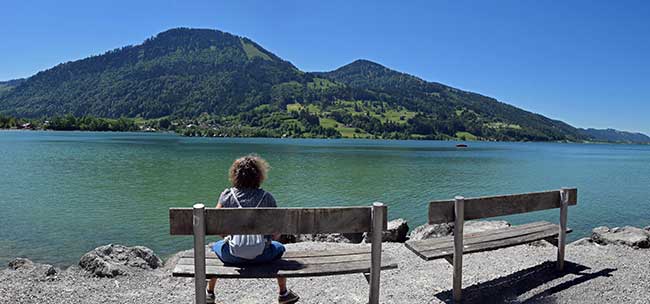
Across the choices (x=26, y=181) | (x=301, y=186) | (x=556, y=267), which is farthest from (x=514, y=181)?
(x=26, y=181)

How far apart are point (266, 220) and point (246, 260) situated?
0.83 metres

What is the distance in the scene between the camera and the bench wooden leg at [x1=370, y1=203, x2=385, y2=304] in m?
4.95

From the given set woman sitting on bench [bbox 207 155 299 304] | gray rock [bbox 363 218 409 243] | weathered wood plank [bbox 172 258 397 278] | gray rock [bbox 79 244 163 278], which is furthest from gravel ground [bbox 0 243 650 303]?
gray rock [bbox 363 218 409 243]

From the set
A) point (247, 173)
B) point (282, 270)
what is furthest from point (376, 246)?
point (247, 173)

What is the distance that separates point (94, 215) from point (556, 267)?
1839 cm

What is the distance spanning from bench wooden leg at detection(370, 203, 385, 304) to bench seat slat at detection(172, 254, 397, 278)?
0.14m

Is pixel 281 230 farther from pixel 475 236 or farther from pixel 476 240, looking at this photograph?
pixel 475 236

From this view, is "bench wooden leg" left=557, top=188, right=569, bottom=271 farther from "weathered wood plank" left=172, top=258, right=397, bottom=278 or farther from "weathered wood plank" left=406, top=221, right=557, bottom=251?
"weathered wood plank" left=172, top=258, right=397, bottom=278

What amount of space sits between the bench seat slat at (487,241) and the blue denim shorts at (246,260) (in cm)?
224

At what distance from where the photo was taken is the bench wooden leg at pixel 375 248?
495 cm

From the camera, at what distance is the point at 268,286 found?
7.22 m

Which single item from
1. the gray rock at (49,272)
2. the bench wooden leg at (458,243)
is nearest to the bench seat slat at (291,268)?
the bench wooden leg at (458,243)

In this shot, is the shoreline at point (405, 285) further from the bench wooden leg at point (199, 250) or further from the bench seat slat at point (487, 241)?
the bench wooden leg at point (199, 250)

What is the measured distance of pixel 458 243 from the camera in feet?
19.7
